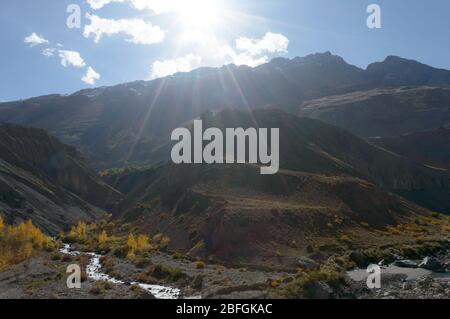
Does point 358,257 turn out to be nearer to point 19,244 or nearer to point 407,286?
point 407,286

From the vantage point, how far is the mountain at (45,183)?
323 ft

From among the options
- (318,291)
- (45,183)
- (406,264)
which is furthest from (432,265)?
(45,183)

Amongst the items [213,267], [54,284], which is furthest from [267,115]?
[54,284]

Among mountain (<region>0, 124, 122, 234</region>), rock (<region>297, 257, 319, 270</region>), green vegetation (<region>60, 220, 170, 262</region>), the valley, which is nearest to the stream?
the valley

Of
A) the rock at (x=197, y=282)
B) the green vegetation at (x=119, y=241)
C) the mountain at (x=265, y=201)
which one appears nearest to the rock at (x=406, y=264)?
the mountain at (x=265, y=201)

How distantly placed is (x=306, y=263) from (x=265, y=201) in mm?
25490

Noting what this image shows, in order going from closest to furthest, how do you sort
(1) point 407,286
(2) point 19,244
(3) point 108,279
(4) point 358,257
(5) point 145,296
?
(5) point 145,296 < (1) point 407,286 < (3) point 108,279 < (4) point 358,257 < (2) point 19,244

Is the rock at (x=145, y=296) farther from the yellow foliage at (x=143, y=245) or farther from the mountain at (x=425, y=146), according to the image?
the mountain at (x=425, y=146)

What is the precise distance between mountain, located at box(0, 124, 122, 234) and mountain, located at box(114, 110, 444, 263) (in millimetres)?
15103

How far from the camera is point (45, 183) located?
413ft

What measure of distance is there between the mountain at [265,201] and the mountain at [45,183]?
→ 49.5ft

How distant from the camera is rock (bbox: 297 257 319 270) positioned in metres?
53.9

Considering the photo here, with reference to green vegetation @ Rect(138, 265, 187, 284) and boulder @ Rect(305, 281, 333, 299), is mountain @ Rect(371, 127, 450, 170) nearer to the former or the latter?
green vegetation @ Rect(138, 265, 187, 284)

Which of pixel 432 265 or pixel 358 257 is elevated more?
pixel 358 257
